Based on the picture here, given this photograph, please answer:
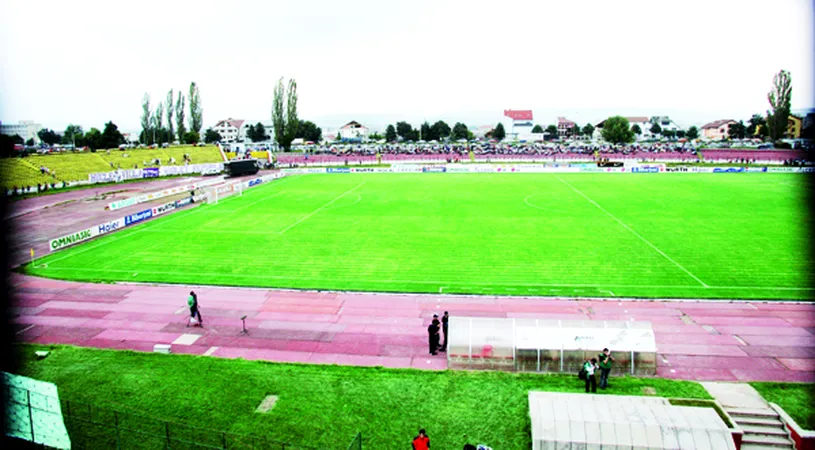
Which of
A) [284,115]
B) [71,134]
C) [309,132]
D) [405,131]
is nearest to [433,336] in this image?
[284,115]

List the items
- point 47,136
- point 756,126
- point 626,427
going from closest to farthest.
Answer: point 626,427
point 756,126
point 47,136

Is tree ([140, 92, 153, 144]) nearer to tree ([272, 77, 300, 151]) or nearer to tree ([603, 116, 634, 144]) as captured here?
tree ([272, 77, 300, 151])

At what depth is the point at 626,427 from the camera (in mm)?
11414

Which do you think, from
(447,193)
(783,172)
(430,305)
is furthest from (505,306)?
(783,172)

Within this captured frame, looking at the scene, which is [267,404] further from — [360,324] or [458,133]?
[458,133]

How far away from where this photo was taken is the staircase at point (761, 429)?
39.6ft

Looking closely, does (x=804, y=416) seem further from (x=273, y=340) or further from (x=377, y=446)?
(x=273, y=340)

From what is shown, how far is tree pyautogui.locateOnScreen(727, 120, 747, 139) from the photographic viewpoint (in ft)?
545

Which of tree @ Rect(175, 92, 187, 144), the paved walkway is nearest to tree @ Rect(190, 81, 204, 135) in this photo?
tree @ Rect(175, 92, 187, 144)

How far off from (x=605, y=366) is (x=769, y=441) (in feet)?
13.6

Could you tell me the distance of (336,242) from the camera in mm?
32906

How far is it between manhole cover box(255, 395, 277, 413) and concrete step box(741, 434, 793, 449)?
40.8 feet

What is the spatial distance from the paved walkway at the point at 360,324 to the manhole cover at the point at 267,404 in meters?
2.64

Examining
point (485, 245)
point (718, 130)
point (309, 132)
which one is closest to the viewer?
point (485, 245)
